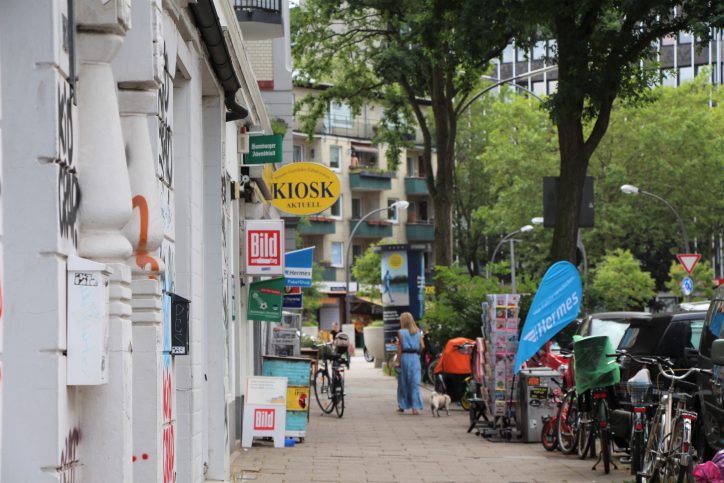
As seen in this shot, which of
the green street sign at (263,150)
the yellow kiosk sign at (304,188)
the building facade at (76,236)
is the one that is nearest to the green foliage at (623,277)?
the yellow kiosk sign at (304,188)

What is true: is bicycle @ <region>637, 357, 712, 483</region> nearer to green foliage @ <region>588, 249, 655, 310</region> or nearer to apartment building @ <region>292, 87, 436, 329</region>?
green foliage @ <region>588, 249, 655, 310</region>

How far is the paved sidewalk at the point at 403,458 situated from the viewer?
14.6 m

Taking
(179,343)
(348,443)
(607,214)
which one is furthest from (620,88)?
(607,214)

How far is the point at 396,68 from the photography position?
33469 millimetres

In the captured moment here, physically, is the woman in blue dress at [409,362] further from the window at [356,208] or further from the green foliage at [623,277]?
the window at [356,208]

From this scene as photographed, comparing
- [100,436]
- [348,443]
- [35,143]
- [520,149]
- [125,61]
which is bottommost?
[348,443]

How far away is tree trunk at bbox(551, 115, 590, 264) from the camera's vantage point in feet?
69.9

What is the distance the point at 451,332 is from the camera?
28062 mm

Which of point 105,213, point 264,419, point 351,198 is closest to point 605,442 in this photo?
point 264,419

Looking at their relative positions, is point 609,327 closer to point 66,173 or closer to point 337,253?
point 66,173

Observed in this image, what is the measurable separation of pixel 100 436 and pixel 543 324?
13.8 meters

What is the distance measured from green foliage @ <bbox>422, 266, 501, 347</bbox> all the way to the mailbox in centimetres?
1803

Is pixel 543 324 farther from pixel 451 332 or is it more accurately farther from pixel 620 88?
pixel 451 332

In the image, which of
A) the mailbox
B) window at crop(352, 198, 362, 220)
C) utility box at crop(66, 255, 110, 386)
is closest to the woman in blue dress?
the mailbox
